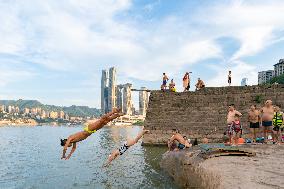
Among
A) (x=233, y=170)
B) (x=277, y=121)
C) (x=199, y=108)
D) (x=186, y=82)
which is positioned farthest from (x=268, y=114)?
(x=186, y=82)

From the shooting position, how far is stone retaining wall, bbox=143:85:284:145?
2434 centimetres

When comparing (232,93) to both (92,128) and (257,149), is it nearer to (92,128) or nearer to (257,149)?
(257,149)

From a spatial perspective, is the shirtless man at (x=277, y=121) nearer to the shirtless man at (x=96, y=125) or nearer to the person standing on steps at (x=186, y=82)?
the shirtless man at (x=96, y=125)

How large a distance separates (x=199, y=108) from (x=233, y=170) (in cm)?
1755

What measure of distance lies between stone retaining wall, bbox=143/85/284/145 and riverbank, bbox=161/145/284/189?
1150 centimetres

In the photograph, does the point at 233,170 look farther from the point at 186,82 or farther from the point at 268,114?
the point at 186,82

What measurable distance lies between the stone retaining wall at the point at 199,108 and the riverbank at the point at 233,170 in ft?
37.7

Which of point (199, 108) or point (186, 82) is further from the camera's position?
point (186, 82)

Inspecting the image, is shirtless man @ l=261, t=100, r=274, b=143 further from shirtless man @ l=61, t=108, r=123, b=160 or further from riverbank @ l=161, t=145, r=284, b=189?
shirtless man @ l=61, t=108, r=123, b=160

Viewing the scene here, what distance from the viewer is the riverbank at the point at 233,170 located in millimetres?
7332

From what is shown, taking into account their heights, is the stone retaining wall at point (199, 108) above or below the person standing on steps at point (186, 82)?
below

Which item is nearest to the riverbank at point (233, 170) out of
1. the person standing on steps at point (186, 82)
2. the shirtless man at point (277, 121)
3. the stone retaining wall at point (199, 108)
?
the shirtless man at point (277, 121)

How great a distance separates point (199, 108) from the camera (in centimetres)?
2592

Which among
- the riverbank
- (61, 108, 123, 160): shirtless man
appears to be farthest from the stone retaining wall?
(61, 108, 123, 160): shirtless man
